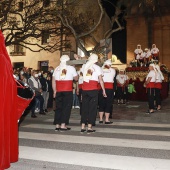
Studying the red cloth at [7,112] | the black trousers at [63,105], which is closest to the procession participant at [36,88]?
the black trousers at [63,105]

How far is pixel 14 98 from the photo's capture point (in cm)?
496

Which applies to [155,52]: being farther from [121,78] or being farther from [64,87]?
[64,87]

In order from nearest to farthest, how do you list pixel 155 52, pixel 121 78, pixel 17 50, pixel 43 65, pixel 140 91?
pixel 121 78 → pixel 140 91 → pixel 155 52 → pixel 43 65 → pixel 17 50

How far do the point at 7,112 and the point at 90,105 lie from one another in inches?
140

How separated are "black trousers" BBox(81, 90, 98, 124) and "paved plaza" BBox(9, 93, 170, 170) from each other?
0.43 metres

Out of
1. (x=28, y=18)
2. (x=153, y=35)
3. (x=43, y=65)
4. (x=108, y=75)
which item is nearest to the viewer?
(x=108, y=75)

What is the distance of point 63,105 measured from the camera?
847cm

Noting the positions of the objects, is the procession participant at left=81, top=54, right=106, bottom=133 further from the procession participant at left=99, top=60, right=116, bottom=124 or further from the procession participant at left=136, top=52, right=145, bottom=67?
the procession participant at left=136, top=52, right=145, bottom=67

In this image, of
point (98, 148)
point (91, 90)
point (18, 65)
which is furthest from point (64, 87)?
point (18, 65)

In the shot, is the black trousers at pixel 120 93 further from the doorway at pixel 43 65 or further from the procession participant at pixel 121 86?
the doorway at pixel 43 65

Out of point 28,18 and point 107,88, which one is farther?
point 28,18

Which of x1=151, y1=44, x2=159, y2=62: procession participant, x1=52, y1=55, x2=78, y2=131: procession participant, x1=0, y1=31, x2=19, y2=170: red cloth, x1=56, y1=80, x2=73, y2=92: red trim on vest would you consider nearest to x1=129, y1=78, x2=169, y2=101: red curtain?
x1=151, y1=44, x2=159, y2=62: procession participant

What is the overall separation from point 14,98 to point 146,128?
16.5 feet

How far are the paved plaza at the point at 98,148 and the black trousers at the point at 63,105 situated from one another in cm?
41
